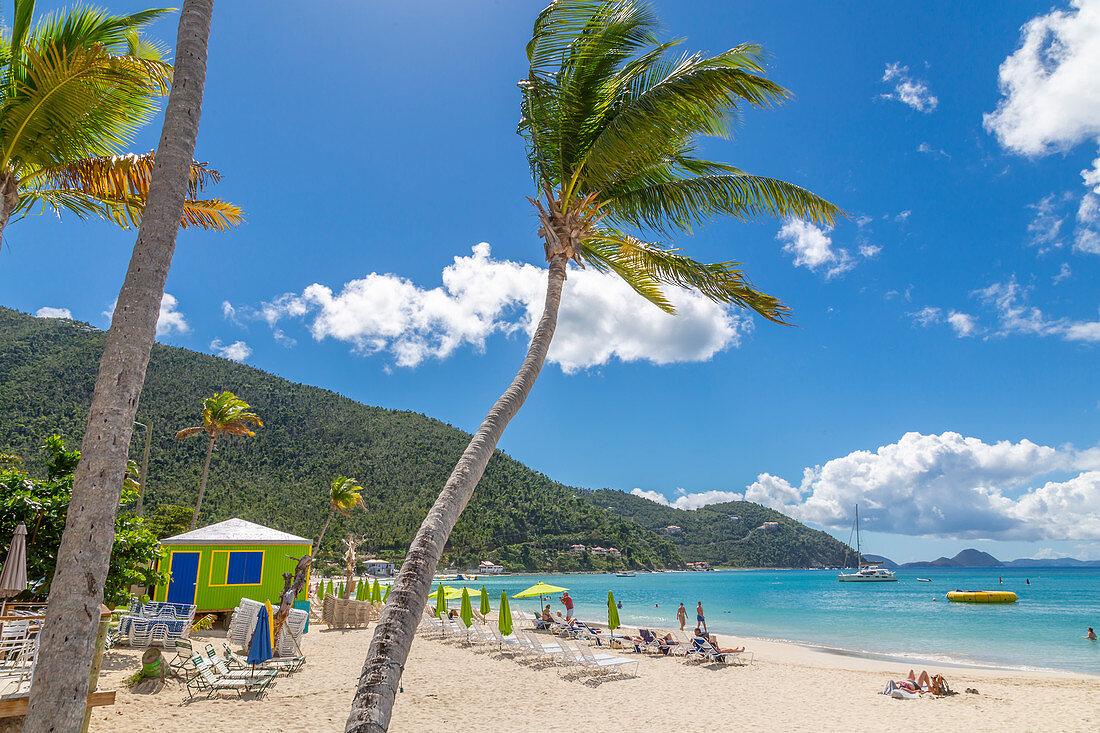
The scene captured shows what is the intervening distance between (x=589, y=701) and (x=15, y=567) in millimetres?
8167

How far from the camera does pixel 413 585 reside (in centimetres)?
362

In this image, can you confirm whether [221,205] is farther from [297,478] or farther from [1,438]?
[297,478]

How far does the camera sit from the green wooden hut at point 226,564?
14.8 metres

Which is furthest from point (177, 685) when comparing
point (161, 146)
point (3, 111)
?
point (161, 146)

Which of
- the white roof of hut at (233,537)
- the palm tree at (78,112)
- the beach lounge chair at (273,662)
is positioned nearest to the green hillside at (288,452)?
the white roof of hut at (233,537)

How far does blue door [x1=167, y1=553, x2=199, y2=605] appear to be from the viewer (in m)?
14.8

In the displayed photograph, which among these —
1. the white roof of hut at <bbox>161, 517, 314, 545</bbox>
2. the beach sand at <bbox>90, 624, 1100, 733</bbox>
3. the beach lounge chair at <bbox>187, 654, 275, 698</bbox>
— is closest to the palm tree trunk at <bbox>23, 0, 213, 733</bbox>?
the beach sand at <bbox>90, 624, 1100, 733</bbox>

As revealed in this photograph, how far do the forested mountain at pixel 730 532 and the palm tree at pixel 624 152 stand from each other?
4971 inches

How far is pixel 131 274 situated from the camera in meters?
3.54

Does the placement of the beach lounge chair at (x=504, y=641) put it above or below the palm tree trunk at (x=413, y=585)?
below

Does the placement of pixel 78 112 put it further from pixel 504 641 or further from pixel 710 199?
pixel 504 641

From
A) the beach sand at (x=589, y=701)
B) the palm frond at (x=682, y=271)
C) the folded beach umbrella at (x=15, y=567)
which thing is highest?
Result: the palm frond at (x=682, y=271)

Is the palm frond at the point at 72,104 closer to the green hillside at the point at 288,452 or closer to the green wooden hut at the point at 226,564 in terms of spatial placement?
the green wooden hut at the point at 226,564

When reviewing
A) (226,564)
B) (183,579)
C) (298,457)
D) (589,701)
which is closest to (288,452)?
(298,457)
